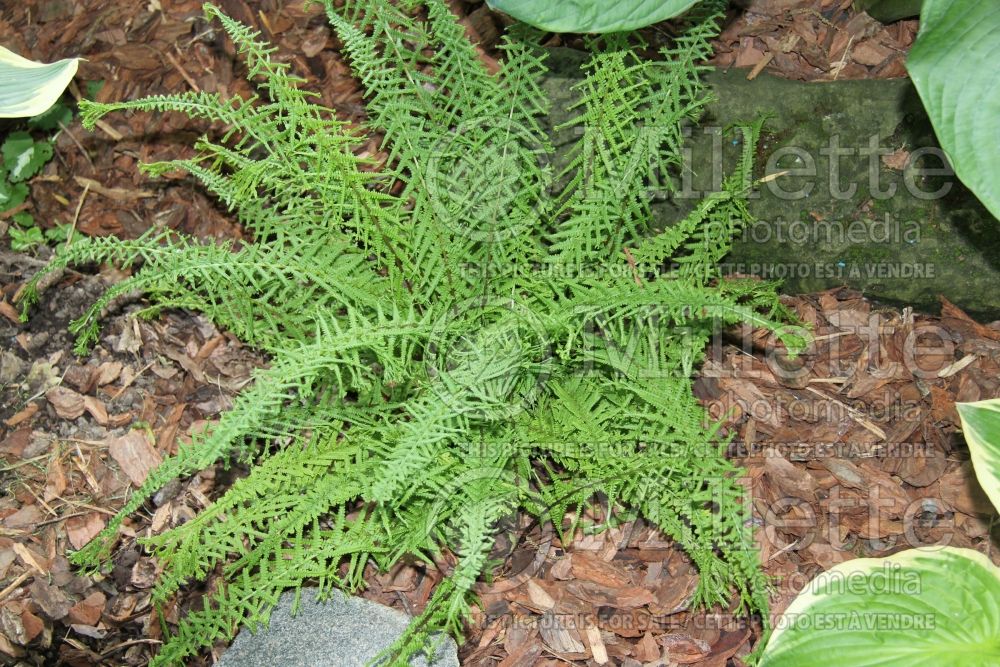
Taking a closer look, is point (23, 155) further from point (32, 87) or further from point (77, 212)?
point (32, 87)

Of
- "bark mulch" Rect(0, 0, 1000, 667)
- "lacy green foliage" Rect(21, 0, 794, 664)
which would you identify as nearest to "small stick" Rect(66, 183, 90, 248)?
"bark mulch" Rect(0, 0, 1000, 667)

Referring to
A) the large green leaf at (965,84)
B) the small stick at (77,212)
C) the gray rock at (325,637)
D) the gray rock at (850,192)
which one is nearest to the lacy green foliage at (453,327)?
the gray rock at (325,637)

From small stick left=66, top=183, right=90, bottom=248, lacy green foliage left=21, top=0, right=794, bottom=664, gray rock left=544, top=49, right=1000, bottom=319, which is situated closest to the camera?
lacy green foliage left=21, top=0, right=794, bottom=664

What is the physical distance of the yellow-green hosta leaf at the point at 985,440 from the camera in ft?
4.44

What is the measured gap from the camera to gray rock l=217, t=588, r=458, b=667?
1.53 meters

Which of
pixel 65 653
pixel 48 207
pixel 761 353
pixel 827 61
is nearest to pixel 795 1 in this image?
pixel 827 61

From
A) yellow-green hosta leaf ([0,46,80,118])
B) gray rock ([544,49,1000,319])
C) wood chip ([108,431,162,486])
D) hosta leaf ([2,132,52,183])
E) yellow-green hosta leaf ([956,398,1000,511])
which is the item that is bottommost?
wood chip ([108,431,162,486])

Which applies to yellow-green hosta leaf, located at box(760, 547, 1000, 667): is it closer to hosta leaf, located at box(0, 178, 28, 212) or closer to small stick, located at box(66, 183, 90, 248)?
small stick, located at box(66, 183, 90, 248)

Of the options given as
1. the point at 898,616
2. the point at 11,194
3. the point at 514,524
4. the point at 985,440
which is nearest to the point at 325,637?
the point at 514,524

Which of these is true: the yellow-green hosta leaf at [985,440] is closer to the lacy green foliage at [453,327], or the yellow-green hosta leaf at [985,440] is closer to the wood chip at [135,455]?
the lacy green foliage at [453,327]

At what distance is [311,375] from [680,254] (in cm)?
95

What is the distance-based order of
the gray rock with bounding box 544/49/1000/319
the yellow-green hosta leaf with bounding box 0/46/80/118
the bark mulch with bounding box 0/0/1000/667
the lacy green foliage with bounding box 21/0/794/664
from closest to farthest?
the yellow-green hosta leaf with bounding box 0/46/80/118, the lacy green foliage with bounding box 21/0/794/664, the bark mulch with bounding box 0/0/1000/667, the gray rock with bounding box 544/49/1000/319

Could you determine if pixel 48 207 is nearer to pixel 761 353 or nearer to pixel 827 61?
pixel 761 353

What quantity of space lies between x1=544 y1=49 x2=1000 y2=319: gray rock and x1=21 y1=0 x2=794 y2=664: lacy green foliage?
7.2 inches
